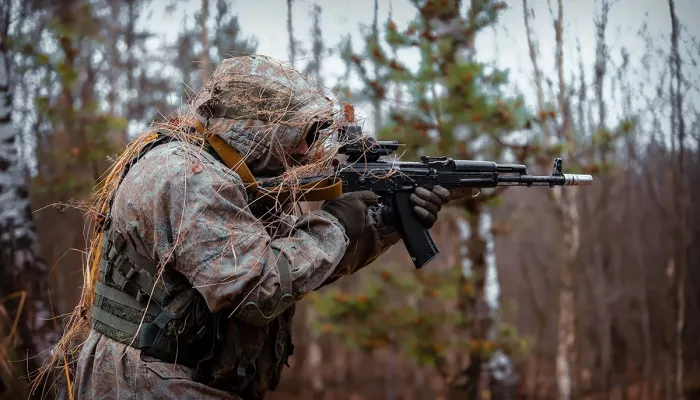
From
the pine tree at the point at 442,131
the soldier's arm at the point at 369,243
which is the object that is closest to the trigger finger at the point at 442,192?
the soldier's arm at the point at 369,243

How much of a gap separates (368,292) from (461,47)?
2653 millimetres

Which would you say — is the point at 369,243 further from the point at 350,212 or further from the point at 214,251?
the point at 214,251

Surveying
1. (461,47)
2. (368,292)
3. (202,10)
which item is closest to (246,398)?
(368,292)

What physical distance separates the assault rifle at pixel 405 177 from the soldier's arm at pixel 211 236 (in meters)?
0.63

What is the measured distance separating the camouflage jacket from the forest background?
272 cm

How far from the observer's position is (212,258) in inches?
82.4

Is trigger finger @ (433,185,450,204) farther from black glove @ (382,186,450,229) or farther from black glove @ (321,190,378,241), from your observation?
black glove @ (321,190,378,241)

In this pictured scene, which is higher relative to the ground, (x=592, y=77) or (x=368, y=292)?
(x=592, y=77)

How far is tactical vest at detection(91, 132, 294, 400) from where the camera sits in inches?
87.9

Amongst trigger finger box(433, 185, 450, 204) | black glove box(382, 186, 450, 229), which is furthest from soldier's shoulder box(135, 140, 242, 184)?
trigger finger box(433, 185, 450, 204)

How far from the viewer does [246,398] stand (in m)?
2.44

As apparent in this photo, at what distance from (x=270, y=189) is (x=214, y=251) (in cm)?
44

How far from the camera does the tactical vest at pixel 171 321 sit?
223 centimetres

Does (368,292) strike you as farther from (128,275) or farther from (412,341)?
(128,275)
